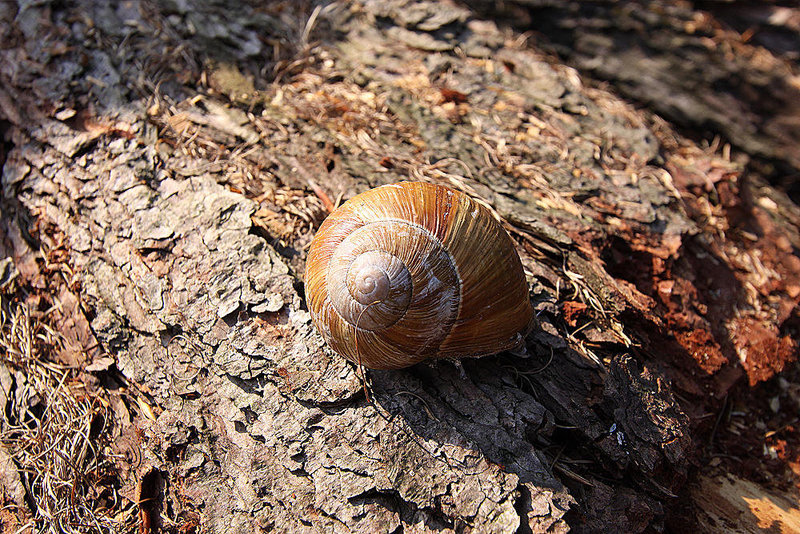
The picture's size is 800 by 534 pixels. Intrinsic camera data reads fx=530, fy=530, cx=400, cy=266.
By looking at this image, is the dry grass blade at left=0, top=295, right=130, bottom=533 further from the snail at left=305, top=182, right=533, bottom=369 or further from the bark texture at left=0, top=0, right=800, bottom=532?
the snail at left=305, top=182, right=533, bottom=369

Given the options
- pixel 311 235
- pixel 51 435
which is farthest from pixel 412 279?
pixel 51 435

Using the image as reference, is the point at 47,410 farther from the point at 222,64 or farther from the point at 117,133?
the point at 222,64

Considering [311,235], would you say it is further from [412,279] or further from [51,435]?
[51,435]

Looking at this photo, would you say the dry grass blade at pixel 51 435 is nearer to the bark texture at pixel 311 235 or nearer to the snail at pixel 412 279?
the bark texture at pixel 311 235

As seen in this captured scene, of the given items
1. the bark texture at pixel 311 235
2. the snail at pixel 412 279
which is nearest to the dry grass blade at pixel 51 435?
the bark texture at pixel 311 235

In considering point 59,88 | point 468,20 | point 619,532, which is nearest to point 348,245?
point 619,532

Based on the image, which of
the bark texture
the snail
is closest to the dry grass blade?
the bark texture
